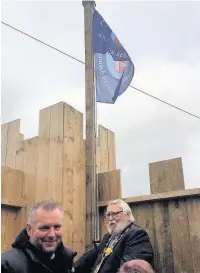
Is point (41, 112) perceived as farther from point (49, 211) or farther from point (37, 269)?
point (37, 269)

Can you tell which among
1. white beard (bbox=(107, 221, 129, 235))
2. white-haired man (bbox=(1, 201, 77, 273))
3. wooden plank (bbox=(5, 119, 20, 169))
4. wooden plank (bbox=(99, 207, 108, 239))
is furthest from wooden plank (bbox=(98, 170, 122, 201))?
white-haired man (bbox=(1, 201, 77, 273))

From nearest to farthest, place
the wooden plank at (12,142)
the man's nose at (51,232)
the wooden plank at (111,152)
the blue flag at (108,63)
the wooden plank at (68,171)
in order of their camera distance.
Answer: the man's nose at (51,232)
the wooden plank at (68,171)
the blue flag at (108,63)
the wooden plank at (12,142)
the wooden plank at (111,152)

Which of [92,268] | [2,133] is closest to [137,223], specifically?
[92,268]

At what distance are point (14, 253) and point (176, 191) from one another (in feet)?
4.71

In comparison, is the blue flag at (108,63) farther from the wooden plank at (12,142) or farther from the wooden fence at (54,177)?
the wooden plank at (12,142)

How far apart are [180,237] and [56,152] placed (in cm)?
123

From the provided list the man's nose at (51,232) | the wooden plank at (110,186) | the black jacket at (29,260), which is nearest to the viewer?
the black jacket at (29,260)

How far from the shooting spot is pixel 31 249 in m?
1.75

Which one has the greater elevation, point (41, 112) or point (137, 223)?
point (41, 112)

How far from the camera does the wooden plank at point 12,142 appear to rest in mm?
3834

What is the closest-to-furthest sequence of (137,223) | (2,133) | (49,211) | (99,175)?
(49,211), (137,223), (99,175), (2,133)

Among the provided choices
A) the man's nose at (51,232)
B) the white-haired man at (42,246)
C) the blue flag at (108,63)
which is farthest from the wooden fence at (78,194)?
the man's nose at (51,232)

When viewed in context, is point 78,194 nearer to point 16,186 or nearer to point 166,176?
point 16,186

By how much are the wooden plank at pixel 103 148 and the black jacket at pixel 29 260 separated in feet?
7.04
